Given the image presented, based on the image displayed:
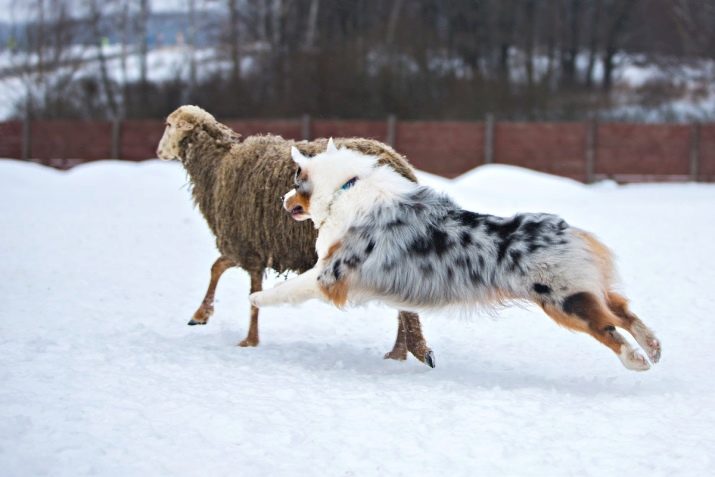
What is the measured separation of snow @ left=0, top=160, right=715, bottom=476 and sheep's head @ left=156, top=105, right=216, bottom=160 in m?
1.45

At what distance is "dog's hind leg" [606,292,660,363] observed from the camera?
5078 mm


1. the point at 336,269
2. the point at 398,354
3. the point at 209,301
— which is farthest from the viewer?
the point at 209,301

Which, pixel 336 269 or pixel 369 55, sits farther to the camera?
pixel 369 55

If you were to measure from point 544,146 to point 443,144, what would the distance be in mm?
2768

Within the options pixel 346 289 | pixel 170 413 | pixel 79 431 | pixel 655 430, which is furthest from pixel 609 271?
pixel 79 431

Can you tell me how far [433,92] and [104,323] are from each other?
84.9ft

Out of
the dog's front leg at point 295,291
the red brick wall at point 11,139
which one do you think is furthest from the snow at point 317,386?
the red brick wall at point 11,139

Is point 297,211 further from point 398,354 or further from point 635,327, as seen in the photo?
point 635,327

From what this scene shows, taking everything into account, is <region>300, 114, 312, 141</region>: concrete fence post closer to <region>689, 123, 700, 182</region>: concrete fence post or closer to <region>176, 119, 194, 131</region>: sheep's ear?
<region>689, 123, 700, 182</region>: concrete fence post

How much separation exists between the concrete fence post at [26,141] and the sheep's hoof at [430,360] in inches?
949

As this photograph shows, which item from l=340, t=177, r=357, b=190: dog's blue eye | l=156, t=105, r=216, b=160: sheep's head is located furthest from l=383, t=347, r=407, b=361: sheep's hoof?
l=156, t=105, r=216, b=160: sheep's head

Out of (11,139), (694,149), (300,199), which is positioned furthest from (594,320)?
(11,139)

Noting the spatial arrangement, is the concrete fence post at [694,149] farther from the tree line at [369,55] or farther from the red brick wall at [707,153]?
the tree line at [369,55]

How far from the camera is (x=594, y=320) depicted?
16.1ft
